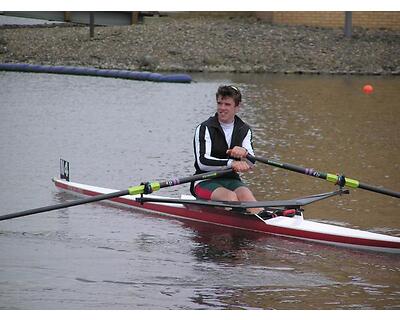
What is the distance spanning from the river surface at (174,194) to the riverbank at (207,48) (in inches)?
109

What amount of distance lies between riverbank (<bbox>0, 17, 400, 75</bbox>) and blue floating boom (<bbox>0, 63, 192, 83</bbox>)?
0.78 m

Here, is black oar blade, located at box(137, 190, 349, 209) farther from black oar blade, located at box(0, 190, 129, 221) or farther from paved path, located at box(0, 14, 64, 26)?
paved path, located at box(0, 14, 64, 26)

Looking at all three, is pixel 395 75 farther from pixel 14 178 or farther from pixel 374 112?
pixel 14 178

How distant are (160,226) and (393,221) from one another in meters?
1.81

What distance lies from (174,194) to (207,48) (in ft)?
37.0

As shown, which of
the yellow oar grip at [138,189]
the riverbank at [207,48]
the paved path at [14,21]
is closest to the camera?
the yellow oar grip at [138,189]

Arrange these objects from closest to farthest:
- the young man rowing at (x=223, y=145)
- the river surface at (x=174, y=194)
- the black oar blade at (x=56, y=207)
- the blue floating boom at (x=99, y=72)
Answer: the river surface at (x=174, y=194) < the black oar blade at (x=56, y=207) < the young man rowing at (x=223, y=145) < the blue floating boom at (x=99, y=72)

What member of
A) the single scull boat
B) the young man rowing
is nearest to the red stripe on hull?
the single scull boat

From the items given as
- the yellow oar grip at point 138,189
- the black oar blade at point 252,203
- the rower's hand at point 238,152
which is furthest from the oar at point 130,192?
the black oar blade at point 252,203

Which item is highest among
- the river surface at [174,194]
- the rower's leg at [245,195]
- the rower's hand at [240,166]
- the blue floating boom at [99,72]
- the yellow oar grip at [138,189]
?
the blue floating boom at [99,72]

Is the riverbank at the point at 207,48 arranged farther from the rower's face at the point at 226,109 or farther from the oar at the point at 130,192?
the oar at the point at 130,192

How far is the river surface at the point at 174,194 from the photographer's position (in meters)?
6.16

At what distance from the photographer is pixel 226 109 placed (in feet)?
25.0

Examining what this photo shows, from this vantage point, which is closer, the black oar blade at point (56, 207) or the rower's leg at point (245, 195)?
the black oar blade at point (56, 207)
